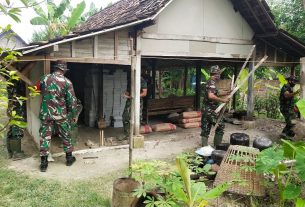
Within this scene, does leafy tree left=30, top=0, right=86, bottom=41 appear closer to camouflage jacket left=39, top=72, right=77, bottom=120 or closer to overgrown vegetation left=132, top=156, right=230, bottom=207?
camouflage jacket left=39, top=72, right=77, bottom=120

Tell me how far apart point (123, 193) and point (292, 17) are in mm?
11555

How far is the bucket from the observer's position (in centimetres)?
407

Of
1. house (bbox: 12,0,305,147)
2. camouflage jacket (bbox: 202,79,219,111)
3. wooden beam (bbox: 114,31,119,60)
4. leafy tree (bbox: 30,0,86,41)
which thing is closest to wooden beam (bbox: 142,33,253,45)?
house (bbox: 12,0,305,147)

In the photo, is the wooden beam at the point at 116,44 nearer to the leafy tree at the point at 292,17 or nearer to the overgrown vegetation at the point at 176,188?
the overgrown vegetation at the point at 176,188

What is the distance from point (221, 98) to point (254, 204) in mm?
3107

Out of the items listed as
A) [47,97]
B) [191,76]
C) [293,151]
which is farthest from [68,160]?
[191,76]

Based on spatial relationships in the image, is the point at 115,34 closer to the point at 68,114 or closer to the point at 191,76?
the point at 68,114

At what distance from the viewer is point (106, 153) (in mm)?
7309

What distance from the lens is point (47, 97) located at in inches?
239

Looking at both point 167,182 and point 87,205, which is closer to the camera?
point 167,182

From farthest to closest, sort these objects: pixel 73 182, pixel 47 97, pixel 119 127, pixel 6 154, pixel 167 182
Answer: pixel 119 127 → pixel 6 154 → pixel 47 97 → pixel 73 182 → pixel 167 182

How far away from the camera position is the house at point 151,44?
677cm

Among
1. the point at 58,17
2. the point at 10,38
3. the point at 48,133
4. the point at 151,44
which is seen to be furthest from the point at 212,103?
the point at 58,17

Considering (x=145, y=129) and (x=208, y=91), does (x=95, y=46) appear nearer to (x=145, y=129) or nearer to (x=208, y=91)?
(x=208, y=91)
